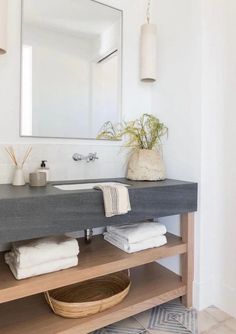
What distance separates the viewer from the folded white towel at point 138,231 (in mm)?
1519

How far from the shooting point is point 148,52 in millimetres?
1856

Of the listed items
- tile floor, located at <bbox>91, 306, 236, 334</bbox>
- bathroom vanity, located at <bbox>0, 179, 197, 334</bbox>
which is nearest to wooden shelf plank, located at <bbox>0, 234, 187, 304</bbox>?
bathroom vanity, located at <bbox>0, 179, 197, 334</bbox>

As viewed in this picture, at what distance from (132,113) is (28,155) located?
0.84 metres

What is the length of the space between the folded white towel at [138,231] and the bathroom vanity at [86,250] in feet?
0.28

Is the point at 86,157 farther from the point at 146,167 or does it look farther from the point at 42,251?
the point at 42,251

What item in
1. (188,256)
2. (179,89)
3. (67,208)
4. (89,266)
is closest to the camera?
(67,208)

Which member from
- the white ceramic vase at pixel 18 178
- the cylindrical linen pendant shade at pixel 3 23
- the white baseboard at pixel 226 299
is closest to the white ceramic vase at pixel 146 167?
the white ceramic vase at pixel 18 178

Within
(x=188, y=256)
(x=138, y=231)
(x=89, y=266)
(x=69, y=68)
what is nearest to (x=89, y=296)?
(x=89, y=266)

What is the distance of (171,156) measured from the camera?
188cm

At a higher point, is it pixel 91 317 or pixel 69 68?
pixel 69 68

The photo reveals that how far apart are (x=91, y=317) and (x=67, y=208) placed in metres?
0.63

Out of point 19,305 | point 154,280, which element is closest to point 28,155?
point 19,305

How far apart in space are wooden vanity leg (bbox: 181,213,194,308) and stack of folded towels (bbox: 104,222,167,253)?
0.15 metres

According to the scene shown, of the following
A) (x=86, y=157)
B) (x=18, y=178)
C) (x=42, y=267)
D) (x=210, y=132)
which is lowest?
(x=42, y=267)
